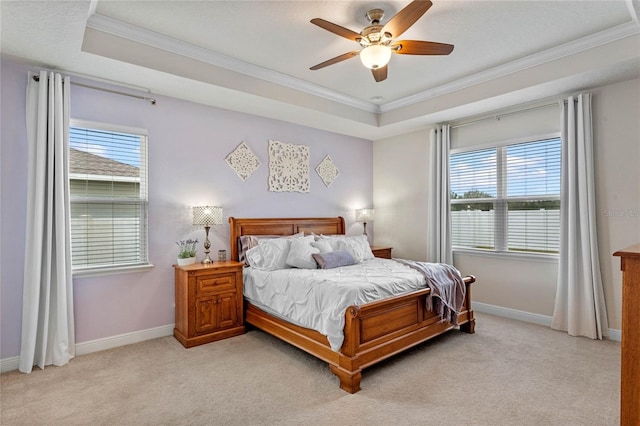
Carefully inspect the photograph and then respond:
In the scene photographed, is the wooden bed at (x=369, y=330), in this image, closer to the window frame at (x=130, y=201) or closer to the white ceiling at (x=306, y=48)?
the window frame at (x=130, y=201)

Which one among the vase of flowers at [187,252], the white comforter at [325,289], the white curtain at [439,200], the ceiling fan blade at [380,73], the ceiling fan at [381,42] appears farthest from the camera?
the white curtain at [439,200]

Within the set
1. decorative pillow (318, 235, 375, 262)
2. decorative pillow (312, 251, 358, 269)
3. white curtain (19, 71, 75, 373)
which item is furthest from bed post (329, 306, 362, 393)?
white curtain (19, 71, 75, 373)

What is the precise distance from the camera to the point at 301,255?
3949mm

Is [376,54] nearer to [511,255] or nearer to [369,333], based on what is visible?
[369,333]

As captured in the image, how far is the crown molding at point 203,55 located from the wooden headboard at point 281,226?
5.63ft

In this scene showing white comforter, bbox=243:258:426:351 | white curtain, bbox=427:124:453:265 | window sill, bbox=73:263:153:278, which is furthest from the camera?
white curtain, bbox=427:124:453:265

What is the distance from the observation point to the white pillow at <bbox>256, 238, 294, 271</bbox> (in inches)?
155

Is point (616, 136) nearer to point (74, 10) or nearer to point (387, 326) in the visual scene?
point (387, 326)

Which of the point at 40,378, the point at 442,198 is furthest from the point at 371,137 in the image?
the point at 40,378

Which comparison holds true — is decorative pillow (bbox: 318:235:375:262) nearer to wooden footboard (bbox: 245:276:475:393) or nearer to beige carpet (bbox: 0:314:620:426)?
wooden footboard (bbox: 245:276:475:393)

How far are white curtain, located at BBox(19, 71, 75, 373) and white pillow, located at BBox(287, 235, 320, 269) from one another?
210 cm

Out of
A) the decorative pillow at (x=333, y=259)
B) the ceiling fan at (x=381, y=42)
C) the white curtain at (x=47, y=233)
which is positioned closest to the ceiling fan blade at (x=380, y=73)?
the ceiling fan at (x=381, y=42)

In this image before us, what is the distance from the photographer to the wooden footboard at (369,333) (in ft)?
8.74

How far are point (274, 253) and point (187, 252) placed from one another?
964 mm
